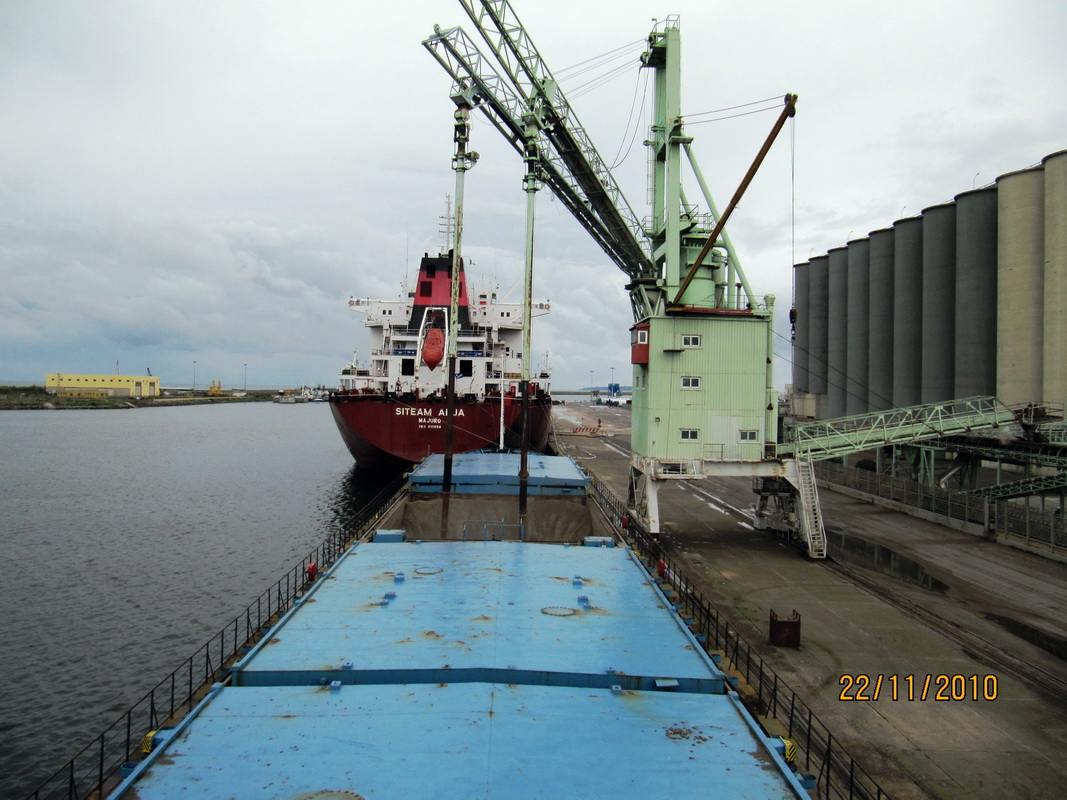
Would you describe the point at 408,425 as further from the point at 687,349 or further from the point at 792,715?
the point at 792,715

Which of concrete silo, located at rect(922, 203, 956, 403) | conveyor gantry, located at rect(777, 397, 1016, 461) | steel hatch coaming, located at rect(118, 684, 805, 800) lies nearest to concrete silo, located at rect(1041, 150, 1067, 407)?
conveyor gantry, located at rect(777, 397, 1016, 461)

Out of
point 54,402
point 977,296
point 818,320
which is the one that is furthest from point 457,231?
point 54,402

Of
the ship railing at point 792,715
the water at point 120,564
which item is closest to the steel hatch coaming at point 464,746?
the ship railing at point 792,715

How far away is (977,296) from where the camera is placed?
4053 centimetres

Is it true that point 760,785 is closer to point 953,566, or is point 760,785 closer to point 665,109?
point 953,566

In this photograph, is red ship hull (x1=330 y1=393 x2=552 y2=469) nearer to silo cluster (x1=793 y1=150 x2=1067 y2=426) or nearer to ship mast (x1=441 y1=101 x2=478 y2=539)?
ship mast (x1=441 y1=101 x2=478 y2=539)

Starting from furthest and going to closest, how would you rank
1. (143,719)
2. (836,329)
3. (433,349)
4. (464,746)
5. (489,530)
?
(836,329) → (433,349) → (489,530) → (143,719) → (464,746)

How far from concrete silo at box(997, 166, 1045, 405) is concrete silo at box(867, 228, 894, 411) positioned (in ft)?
46.4

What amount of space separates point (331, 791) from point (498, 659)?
11.1 ft

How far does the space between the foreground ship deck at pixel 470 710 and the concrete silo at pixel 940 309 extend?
41032mm

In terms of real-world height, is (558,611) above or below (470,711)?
above

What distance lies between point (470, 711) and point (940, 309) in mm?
47470

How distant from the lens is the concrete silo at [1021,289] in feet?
118

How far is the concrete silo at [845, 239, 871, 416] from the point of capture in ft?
181
